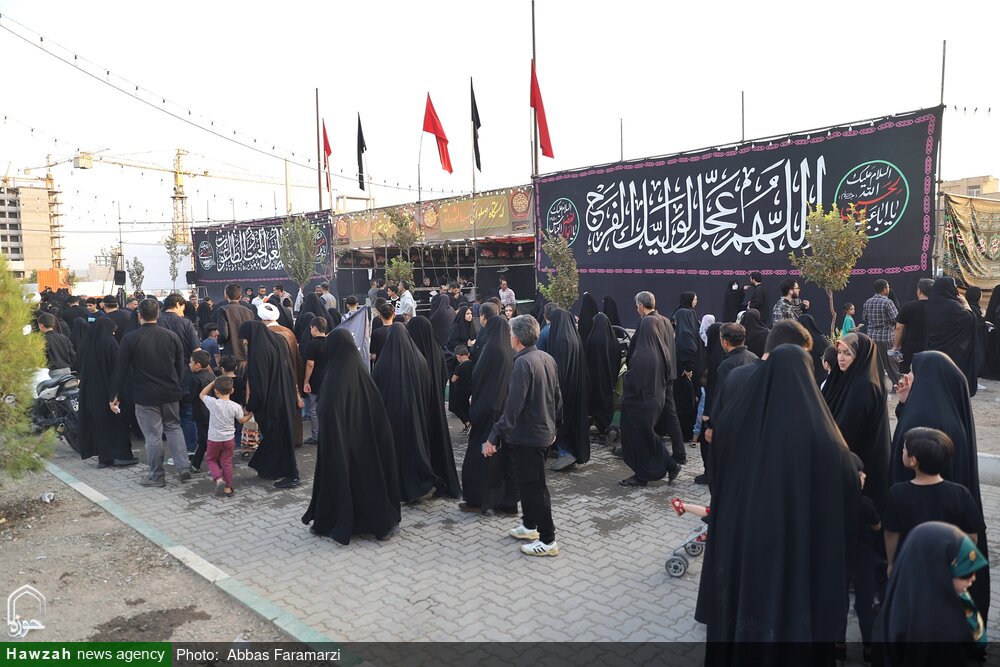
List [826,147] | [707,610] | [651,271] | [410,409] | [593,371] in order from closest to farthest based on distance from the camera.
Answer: [707,610], [410,409], [593,371], [826,147], [651,271]

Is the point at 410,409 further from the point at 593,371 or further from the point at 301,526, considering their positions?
the point at 593,371

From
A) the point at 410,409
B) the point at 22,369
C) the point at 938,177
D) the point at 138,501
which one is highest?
the point at 938,177

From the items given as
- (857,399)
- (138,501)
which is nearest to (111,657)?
(138,501)

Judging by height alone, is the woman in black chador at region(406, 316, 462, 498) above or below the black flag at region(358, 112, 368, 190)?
below

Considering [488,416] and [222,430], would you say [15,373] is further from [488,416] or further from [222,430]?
[488,416]

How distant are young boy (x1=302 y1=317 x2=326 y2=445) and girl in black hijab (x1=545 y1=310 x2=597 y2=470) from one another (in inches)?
88.3

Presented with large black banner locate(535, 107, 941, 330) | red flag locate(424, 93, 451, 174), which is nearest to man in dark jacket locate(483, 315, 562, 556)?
large black banner locate(535, 107, 941, 330)

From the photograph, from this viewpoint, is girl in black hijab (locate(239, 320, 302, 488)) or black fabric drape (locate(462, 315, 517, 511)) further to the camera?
girl in black hijab (locate(239, 320, 302, 488))

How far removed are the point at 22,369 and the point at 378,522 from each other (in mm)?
2872

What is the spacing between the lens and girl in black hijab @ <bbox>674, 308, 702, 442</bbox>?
6387mm

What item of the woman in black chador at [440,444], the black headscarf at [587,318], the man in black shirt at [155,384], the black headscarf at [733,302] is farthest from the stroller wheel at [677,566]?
the black headscarf at [733,302]

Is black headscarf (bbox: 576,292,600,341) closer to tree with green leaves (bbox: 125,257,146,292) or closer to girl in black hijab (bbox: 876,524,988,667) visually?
girl in black hijab (bbox: 876,524,988,667)

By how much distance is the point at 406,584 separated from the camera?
13.0 ft

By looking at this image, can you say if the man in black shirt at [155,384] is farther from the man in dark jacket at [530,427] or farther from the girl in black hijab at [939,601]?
the girl in black hijab at [939,601]
